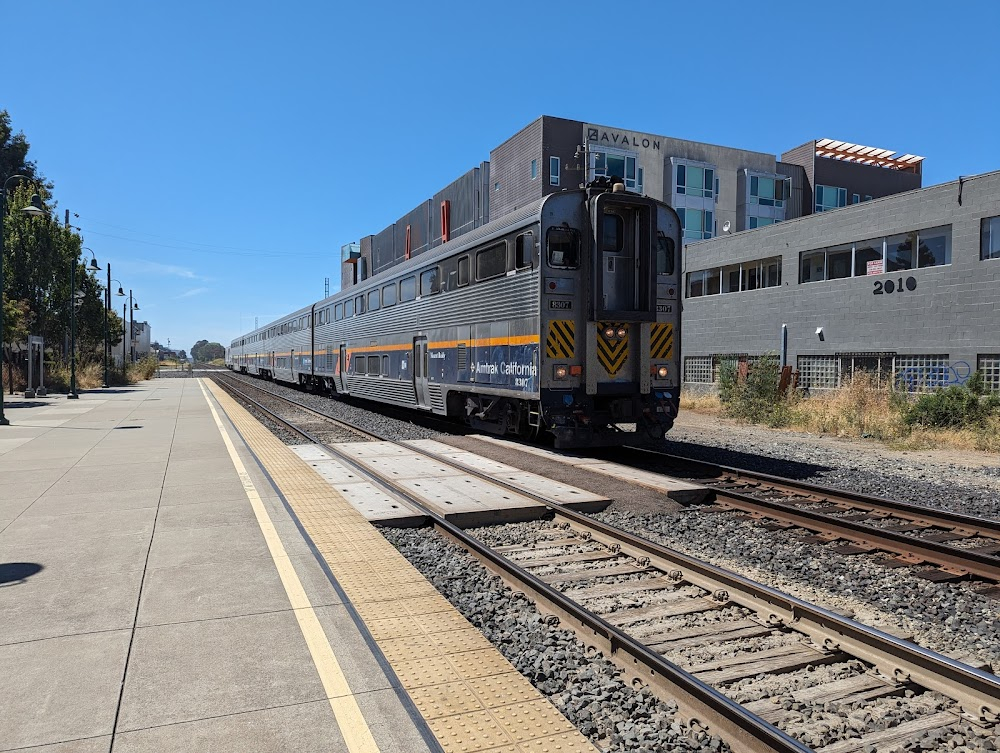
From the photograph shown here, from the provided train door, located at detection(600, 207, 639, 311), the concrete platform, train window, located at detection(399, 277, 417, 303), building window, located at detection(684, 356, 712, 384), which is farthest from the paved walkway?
building window, located at detection(684, 356, 712, 384)

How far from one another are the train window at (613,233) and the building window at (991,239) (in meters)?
13.1

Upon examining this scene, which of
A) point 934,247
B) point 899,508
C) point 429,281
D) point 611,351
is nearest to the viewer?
point 899,508

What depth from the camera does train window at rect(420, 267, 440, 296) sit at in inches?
571

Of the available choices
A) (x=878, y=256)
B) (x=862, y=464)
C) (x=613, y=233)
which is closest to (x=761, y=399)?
(x=878, y=256)

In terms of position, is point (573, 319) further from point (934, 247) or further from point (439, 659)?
point (934, 247)

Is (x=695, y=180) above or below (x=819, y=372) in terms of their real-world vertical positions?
above

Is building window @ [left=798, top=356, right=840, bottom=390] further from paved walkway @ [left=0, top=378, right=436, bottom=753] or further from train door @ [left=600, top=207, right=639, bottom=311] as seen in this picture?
paved walkway @ [left=0, top=378, right=436, bottom=753]

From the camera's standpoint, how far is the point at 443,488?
329 inches

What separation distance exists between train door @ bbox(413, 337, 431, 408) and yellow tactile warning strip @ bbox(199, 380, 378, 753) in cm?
864

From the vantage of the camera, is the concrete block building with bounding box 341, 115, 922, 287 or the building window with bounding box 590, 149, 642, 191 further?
the building window with bounding box 590, 149, 642, 191

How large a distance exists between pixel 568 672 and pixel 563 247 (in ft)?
25.6

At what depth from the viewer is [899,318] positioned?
20.3 m

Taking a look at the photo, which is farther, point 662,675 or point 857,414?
point 857,414

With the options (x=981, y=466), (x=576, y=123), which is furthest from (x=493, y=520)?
(x=576, y=123)
